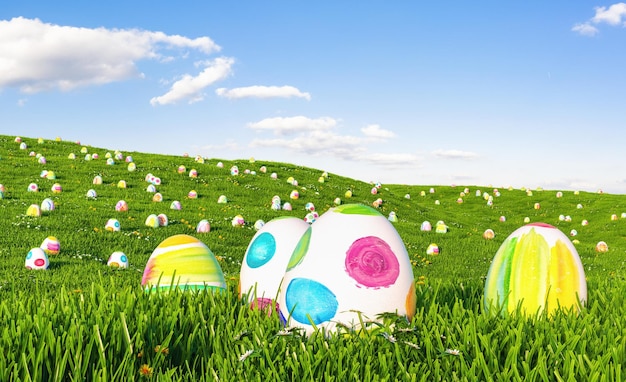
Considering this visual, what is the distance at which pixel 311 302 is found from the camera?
3275mm

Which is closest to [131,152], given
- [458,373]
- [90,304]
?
[90,304]

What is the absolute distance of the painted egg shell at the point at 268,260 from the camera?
395 cm

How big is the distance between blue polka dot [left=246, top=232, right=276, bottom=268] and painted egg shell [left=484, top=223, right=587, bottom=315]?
1.68 m

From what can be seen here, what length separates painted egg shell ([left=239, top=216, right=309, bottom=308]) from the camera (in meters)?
3.95

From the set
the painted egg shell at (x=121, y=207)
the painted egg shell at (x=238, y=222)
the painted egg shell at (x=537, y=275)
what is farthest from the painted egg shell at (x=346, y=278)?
the painted egg shell at (x=121, y=207)

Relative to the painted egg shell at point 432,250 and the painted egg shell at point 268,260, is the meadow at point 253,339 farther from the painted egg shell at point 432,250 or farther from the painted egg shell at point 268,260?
the painted egg shell at point 432,250

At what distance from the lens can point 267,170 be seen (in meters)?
21.2

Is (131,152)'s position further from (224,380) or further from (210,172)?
(224,380)

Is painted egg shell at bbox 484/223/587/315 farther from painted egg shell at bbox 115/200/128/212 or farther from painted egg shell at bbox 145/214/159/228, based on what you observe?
painted egg shell at bbox 115/200/128/212

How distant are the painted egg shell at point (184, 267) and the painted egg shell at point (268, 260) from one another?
1.27ft

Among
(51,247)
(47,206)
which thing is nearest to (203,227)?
(51,247)

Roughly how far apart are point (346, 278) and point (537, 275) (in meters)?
1.66

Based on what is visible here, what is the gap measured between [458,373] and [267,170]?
735 inches

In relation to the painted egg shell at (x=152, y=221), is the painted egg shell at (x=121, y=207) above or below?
above
